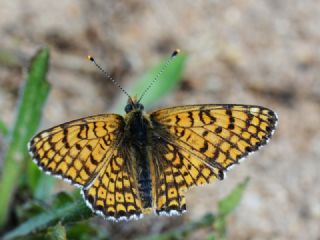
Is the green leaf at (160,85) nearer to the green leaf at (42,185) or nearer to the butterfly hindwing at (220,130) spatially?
the green leaf at (42,185)

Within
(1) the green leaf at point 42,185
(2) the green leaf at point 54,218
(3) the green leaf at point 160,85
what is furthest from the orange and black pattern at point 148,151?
(3) the green leaf at point 160,85

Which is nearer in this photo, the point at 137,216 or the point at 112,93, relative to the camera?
the point at 137,216

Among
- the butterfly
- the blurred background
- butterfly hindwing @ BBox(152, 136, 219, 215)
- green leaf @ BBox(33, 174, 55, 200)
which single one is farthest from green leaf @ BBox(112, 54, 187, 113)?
butterfly hindwing @ BBox(152, 136, 219, 215)

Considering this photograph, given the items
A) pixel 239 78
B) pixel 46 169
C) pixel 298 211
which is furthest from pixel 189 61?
pixel 46 169

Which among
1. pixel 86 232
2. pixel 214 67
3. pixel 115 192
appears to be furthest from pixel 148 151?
pixel 214 67

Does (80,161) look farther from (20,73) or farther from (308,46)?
(308,46)

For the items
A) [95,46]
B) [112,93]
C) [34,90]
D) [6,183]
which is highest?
[95,46]
